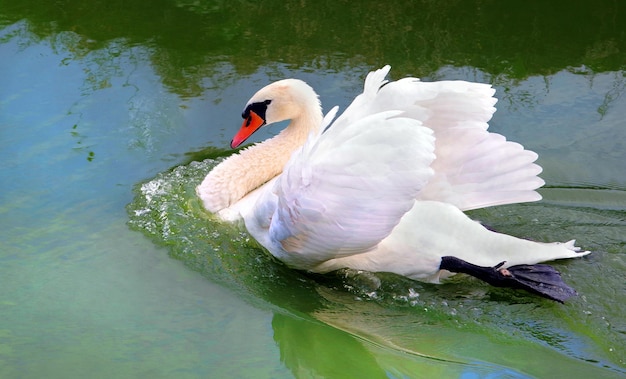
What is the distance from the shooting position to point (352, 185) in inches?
115

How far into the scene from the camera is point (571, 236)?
3.57 metres

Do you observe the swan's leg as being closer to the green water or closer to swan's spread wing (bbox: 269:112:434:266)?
the green water

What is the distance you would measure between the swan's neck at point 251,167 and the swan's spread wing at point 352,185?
828mm

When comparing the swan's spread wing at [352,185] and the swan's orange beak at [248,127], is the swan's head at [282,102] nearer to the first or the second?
the swan's orange beak at [248,127]

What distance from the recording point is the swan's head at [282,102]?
410 centimetres

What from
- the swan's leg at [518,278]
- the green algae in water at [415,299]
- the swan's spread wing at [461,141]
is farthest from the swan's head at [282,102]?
the swan's leg at [518,278]

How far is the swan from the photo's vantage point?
113 inches

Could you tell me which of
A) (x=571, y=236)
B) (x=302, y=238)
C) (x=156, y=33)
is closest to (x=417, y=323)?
(x=302, y=238)

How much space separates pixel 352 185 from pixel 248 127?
1389mm

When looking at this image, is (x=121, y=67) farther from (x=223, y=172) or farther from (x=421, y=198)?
(x=421, y=198)

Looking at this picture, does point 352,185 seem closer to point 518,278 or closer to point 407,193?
point 407,193

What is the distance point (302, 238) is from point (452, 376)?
0.77m

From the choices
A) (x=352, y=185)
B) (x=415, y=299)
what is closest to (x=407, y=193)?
(x=352, y=185)

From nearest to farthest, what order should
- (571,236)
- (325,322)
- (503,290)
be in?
(325,322) < (503,290) < (571,236)
